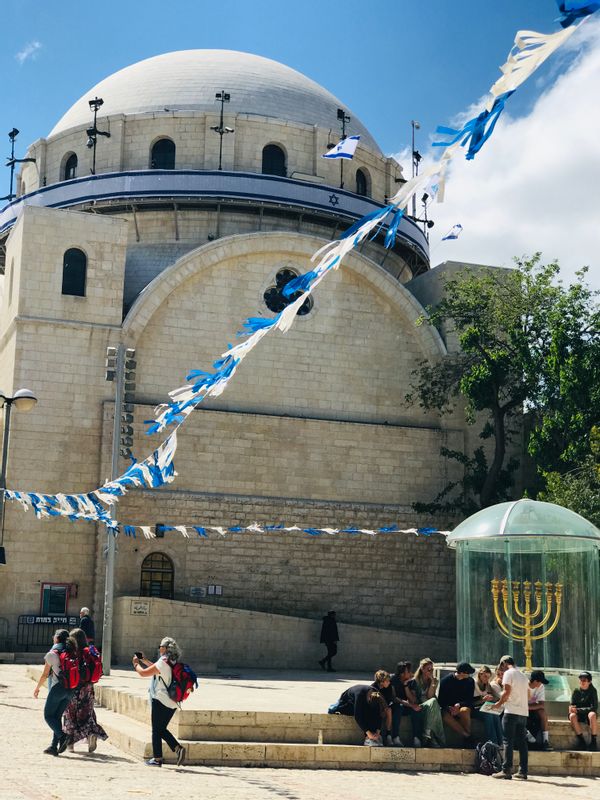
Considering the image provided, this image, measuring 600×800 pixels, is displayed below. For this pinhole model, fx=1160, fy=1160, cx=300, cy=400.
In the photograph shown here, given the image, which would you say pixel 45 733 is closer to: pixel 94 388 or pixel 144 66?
pixel 94 388

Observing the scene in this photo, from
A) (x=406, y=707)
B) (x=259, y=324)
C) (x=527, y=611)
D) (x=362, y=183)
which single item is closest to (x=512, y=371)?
(x=362, y=183)

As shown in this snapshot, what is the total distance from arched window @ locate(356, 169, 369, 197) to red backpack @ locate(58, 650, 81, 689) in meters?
23.4

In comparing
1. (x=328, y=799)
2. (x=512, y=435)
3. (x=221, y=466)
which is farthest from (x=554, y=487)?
(x=328, y=799)

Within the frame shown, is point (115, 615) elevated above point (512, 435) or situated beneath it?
situated beneath

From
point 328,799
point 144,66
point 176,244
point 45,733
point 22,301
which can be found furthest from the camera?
point 144,66

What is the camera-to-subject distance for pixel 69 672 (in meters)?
11.3

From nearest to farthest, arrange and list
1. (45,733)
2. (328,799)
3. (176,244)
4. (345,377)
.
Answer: (328,799), (45,733), (345,377), (176,244)

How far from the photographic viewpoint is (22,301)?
25344 millimetres

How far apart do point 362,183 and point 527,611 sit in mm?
20182

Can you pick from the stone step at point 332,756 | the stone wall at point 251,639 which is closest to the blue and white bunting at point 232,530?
the stone wall at point 251,639

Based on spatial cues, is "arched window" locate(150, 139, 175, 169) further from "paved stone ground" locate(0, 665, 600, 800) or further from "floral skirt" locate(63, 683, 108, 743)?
"floral skirt" locate(63, 683, 108, 743)

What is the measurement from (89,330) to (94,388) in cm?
132

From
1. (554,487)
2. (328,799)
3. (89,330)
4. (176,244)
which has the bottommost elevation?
(328,799)

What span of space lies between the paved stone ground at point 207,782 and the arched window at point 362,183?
22.8m
